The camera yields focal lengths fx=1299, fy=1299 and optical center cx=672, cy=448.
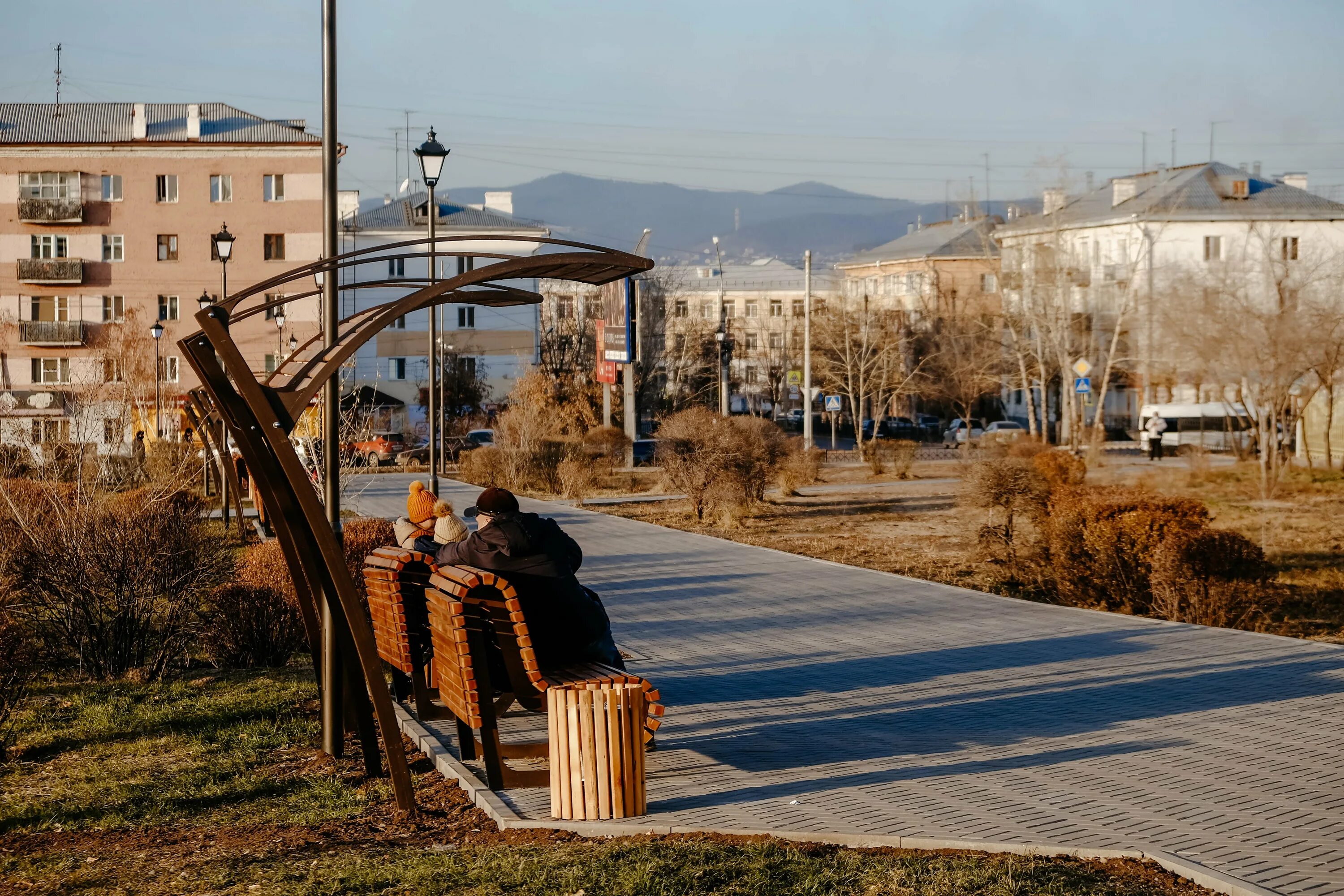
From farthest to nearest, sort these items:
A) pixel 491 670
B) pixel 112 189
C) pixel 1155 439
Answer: pixel 112 189 < pixel 1155 439 < pixel 491 670

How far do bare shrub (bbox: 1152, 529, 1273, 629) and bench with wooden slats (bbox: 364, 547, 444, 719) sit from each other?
290 inches

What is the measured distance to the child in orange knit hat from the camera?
8781mm

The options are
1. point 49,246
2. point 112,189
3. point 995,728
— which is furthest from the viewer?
point 49,246

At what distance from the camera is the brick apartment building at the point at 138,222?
58.1 meters

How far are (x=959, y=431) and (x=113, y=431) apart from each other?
48.3 m

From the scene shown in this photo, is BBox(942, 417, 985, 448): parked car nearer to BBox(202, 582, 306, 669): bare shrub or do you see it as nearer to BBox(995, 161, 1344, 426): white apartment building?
BBox(995, 161, 1344, 426): white apartment building

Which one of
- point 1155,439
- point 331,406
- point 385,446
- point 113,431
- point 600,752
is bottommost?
point 600,752

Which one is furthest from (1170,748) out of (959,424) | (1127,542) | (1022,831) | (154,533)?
(959,424)

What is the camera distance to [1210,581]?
12.0 meters

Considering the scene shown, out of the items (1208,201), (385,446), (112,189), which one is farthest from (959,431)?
(112,189)

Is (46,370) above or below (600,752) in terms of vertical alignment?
above

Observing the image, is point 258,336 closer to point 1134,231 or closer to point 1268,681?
point 1134,231

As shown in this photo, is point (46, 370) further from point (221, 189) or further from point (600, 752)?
point (600, 752)

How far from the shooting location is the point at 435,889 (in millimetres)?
4750
